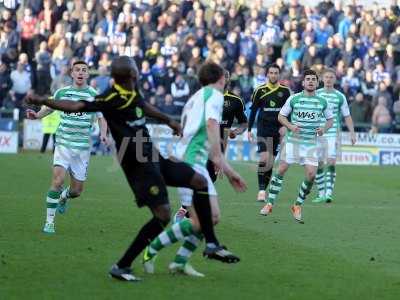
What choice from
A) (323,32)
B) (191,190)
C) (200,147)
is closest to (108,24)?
(323,32)

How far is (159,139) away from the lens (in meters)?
30.5

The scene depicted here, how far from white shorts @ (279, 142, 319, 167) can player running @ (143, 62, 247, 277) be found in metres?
5.61

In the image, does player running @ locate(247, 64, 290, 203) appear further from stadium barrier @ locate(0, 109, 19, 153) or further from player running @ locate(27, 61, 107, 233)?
stadium barrier @ locate(0, 109, 19, 153)

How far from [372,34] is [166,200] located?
89.8ft

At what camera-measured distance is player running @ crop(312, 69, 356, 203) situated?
1916 centimetres

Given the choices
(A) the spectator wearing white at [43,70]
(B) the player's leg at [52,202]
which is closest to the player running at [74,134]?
(B) the player's leg at [52,202]

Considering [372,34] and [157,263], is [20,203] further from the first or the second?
[372,34]

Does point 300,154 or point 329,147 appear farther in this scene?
point 329,147

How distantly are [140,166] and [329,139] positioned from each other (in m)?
10.6

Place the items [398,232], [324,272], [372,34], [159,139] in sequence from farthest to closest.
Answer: [372,34], [159,139], [398,232], [324,272]

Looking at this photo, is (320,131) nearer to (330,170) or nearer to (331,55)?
(330,170)

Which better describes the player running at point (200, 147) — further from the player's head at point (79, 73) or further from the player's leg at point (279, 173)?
the player's leg at point (279, 173)

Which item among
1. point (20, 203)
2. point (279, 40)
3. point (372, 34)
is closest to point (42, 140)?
point (279, 40)

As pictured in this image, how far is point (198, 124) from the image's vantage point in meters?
9.96
